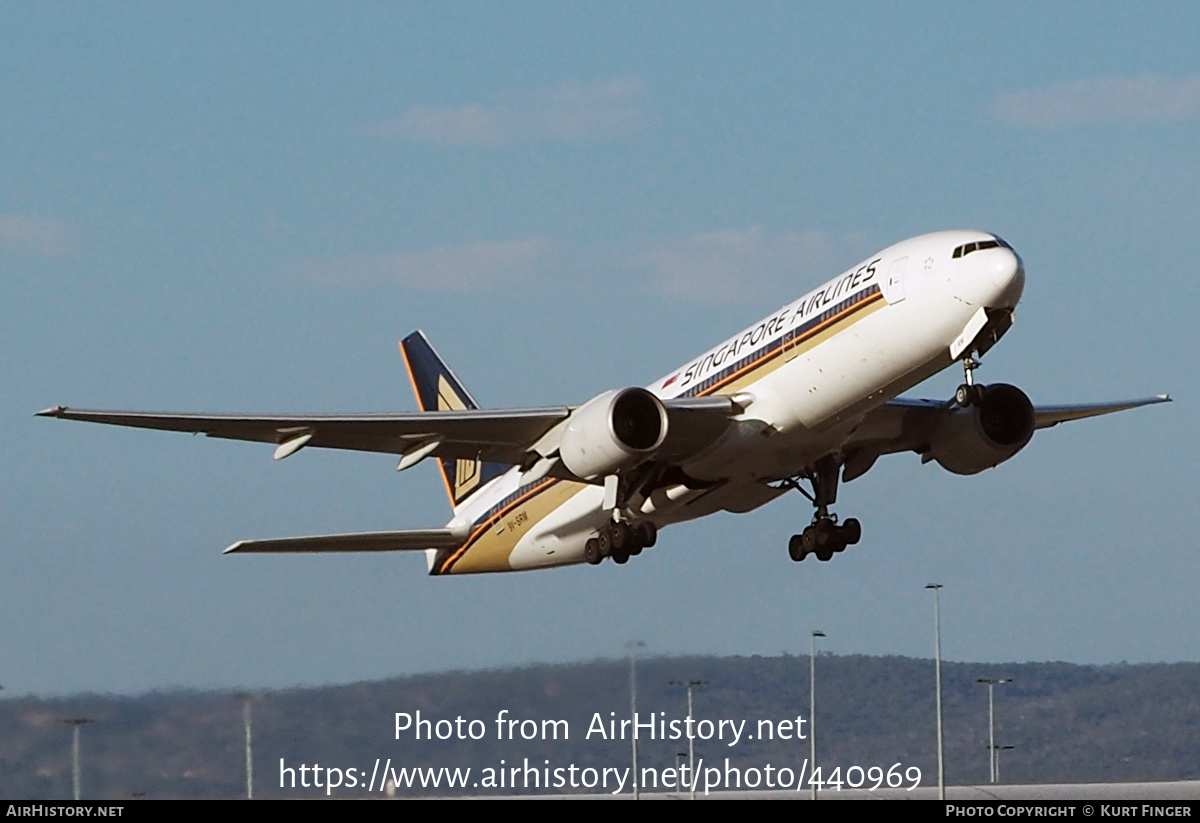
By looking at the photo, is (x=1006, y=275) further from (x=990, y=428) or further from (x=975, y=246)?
(x=990, y=428)

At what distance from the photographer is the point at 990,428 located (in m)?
36.0

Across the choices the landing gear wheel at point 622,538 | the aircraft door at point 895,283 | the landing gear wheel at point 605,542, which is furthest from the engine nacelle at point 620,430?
the aircraft door at point 895,283

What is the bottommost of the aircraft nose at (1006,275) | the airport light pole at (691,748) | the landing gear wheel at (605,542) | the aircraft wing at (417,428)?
the airport light pole at (691,748)

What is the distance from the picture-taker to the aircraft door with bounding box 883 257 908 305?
30.6 metres

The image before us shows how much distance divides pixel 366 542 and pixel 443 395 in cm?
615

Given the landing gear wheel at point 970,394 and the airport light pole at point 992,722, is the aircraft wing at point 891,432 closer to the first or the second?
the landing gear wheel at point 970,394

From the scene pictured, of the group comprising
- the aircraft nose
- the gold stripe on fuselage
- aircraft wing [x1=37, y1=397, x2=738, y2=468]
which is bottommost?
the gold stripe on fuselage

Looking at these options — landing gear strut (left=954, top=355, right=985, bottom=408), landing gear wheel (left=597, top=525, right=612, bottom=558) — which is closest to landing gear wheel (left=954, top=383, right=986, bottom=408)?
landing gear strut (left=954, top=355, right=985, bottom=408)

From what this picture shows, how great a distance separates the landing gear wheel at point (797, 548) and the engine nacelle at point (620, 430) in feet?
16.9

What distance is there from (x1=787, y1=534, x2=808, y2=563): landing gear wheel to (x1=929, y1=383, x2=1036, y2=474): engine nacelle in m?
3.19

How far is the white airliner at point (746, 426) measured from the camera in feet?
100

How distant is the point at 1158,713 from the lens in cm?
4722

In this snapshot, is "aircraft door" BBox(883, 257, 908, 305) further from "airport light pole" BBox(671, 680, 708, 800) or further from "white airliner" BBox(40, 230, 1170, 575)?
"airport light pole" BBox(671, 680, 708, 800)
